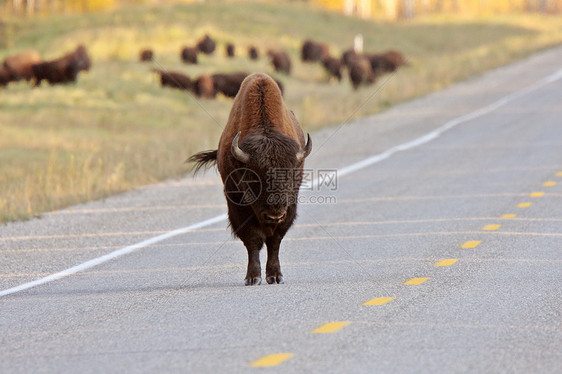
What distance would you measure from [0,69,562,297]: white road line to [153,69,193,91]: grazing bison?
41.8ft

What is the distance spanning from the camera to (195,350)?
18.7 ft

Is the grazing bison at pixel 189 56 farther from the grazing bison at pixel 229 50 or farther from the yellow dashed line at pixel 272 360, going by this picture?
the yellow dashed line at pixel 272 360

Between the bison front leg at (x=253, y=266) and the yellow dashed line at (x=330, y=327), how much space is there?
5.69 ft

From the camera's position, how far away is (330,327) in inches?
244

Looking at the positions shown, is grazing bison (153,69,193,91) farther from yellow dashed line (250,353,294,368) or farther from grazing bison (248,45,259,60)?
yellow dashed line (250,353,294,368)

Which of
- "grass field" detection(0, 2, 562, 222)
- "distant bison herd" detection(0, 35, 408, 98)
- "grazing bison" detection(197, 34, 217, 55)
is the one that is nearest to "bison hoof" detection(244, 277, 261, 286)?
"grass field" detection(0, 2, 562, 222)

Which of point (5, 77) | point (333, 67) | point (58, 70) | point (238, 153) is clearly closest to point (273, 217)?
point (238, 153)

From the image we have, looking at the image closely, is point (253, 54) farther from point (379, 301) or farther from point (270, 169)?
point (379, 301)

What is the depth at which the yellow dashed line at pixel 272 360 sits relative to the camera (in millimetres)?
5332

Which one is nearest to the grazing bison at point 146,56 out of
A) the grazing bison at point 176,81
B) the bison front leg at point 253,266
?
the grazing bison at point 176,81

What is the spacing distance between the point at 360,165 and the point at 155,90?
20.5 metres

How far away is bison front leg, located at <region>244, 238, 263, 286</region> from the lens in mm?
7941

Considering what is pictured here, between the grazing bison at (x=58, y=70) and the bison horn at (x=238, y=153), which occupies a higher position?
the bison horn at (x=238, y=153)

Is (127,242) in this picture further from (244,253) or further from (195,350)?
(195,350)
